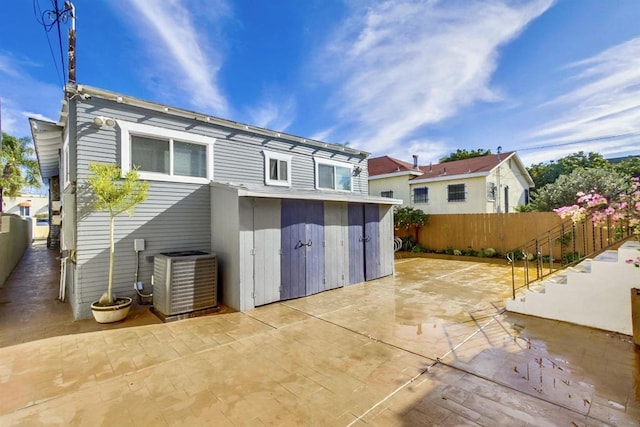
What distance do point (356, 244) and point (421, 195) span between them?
34.6 ft

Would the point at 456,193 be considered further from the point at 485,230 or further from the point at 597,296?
the point at 597,296

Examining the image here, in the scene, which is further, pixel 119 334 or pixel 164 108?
pixel 164 108

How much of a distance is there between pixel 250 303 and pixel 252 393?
2825mm

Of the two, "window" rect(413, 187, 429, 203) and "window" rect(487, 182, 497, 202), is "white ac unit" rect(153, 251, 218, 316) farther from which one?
"window" rect(487, 182, 497, 202)

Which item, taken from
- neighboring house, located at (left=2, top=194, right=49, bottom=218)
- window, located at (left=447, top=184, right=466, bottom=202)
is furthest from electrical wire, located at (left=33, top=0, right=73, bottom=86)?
neighboring house, located at (left=2, top=194, right=49, bottom=218)

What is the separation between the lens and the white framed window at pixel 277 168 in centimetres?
784

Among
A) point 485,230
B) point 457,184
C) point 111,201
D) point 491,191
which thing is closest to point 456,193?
point 457,184

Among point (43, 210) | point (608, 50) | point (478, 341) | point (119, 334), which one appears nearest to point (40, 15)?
point (119, 334)

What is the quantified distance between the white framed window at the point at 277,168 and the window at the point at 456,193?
11109 millimetres

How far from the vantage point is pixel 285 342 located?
13.0 ft

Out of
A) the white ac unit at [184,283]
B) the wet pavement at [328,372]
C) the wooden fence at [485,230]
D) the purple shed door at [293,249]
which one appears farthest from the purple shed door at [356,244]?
the wooden fence at [485,230]

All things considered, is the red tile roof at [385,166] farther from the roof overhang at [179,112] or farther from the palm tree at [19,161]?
the palm tree at [19,161]

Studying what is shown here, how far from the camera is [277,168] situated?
8172 millimetres

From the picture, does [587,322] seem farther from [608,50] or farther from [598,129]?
[598,129]
